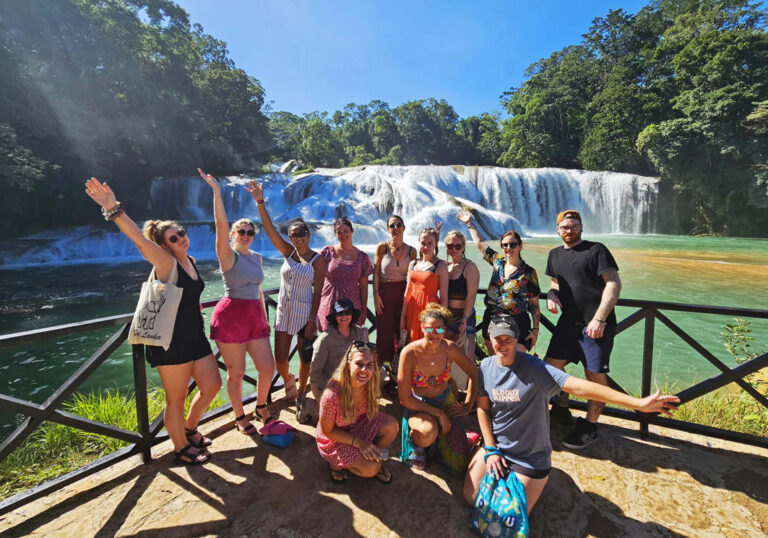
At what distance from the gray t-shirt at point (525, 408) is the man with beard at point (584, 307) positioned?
761 millimetres

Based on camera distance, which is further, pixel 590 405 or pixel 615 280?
pixel 590 405

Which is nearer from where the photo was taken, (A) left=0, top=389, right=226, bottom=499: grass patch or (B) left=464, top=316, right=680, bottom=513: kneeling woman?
(B) left=464, top=316, right=680, bottom=513: kneeling woman

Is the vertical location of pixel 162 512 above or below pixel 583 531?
above

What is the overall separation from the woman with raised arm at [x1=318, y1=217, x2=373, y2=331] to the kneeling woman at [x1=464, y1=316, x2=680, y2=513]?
4.64 feet

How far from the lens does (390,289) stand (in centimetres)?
367

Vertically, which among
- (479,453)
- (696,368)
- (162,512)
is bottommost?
(696,368)

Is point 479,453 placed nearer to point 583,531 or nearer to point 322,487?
point 583,531

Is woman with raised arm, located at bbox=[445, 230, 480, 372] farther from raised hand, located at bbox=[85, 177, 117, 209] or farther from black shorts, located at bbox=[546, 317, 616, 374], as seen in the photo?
raised hand, located at bbox=[85, 177, 117, 209]

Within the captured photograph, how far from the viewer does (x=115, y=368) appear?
7.18 meters

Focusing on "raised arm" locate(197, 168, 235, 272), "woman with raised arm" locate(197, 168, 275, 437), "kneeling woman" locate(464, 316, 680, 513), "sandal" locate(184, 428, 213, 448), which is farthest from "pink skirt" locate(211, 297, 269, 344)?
"kneeling woman" locate(464, 316, 680, 513)

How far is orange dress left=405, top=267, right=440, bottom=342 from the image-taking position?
3305 mm

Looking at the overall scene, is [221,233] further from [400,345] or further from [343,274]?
[400,345]

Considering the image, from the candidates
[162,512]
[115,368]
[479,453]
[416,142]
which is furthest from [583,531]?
[416,142]

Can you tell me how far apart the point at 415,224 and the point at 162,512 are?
60.9ft
